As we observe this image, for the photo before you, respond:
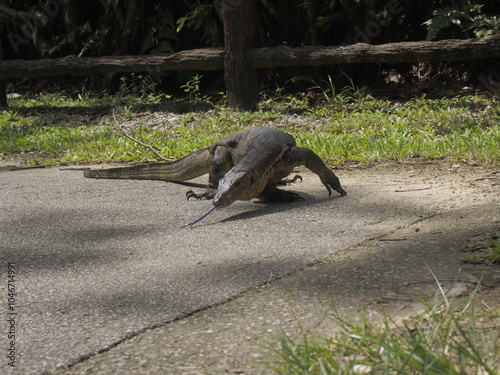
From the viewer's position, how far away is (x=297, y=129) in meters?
8.07

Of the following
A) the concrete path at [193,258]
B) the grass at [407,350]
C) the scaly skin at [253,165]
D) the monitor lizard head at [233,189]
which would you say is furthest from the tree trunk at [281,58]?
the grass at [407,350]

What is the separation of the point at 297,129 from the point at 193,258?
4763 mm

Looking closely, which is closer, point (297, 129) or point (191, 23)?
point (297, 129)

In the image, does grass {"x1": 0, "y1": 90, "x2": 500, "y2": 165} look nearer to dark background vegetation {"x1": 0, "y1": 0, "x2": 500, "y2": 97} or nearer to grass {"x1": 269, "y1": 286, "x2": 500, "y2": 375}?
dark background vegetation {"x1": 0, "y1": 0, "x2": 500, "y2": 97}

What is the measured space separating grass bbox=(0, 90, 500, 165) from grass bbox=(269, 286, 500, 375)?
11.8 ft

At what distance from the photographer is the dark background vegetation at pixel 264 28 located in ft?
31.9

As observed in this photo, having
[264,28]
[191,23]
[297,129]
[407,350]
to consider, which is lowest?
[297,129]

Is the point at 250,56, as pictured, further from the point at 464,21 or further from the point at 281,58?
the point at 464,21

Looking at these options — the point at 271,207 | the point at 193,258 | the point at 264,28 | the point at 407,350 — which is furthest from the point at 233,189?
the point at 264,28

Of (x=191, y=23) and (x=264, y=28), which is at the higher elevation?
(x=191, y=23)

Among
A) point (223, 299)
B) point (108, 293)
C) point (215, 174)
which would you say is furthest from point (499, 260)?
point (215, 174)

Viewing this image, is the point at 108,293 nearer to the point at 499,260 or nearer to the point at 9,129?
Result: the point at 499,260

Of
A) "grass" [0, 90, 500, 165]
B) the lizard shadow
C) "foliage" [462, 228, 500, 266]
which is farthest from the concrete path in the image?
"grass" [0, 90, 500, 165]

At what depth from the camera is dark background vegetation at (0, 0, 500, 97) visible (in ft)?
31.9
